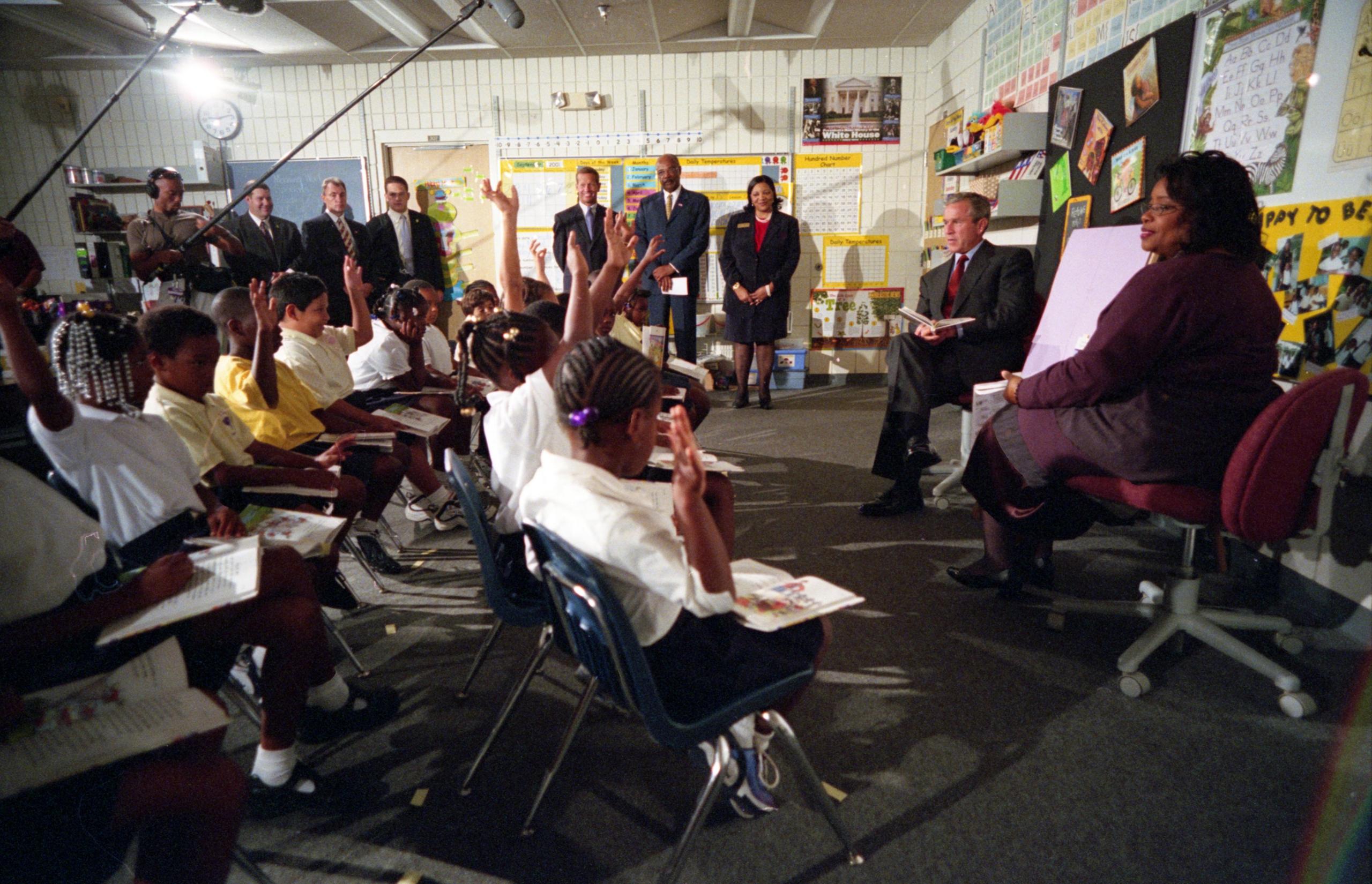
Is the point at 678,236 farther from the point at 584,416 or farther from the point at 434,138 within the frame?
the point at 584,416

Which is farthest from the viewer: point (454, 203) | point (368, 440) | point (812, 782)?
point (454, 203)

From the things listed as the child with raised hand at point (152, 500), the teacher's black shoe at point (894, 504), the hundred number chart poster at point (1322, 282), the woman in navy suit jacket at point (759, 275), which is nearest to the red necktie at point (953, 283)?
the teacher's black shoe at point (894, 504)

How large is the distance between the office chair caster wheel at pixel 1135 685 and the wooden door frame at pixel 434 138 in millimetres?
6188

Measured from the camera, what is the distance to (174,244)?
430 cm

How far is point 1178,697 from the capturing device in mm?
1786

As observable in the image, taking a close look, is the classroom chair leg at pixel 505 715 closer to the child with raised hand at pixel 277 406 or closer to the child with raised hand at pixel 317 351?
the child with raised hand at pixel 277 406

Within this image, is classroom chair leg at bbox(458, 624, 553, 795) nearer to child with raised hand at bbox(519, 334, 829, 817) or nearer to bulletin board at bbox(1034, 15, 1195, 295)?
child with raised hand at bbox(519, 334, 829, 817)

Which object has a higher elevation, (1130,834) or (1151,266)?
(1151,266)

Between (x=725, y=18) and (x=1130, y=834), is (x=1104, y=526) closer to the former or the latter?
(x=1130, y=834)

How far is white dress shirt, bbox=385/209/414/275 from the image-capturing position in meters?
5.73

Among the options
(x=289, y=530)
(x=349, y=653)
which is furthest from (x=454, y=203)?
(x=289, y=530)

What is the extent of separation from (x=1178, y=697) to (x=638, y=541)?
159cm

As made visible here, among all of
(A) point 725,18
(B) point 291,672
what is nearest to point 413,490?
(B) point 291,672

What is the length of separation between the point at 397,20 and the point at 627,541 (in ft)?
18.1
